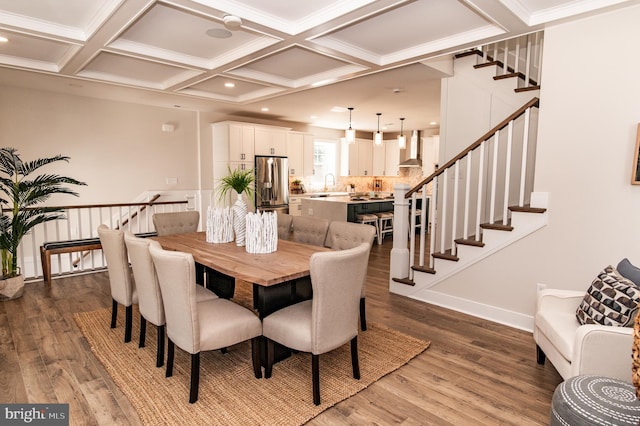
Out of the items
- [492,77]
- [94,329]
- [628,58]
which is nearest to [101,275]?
[94,329]

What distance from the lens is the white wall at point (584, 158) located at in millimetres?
2781

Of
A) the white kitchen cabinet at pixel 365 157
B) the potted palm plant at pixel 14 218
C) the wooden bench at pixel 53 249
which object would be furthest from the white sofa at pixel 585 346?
the white kitchen cabinet at pixel 365 157

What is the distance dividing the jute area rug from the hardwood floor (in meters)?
0.08

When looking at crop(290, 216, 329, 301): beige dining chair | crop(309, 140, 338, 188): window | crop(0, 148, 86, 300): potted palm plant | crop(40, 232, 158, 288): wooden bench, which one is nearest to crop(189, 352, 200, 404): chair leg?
crop(290, 216, 329, 301): beige dining chair

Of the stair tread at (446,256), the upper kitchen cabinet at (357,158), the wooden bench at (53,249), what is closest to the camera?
the stair tread at (446,256)

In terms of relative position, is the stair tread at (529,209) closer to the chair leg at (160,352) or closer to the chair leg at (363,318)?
the chair leg at (363,318)

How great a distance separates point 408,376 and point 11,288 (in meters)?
4.24

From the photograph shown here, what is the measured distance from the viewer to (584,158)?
9.79 ft

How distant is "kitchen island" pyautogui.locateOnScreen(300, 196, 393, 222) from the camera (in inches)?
263

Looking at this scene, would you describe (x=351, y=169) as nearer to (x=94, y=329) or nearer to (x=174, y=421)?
(x=94, y=329)

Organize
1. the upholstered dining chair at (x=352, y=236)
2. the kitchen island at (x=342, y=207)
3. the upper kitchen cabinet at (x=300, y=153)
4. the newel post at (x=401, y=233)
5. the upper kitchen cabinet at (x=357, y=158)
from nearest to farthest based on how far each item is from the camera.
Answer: the upholstered dining chair at (x=352, y=236) < the newel post at (x=401, y=233) < the kitchen island at (x=342, y=207) < the upper kitchen cabinet at (x=300, y=153) < the upper kitchen cabinet at (x=357, y=158)

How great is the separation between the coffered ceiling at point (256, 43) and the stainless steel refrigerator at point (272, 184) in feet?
6.39

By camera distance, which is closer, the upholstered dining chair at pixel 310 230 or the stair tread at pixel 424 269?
the upholstered dining chair at pixel 310 230

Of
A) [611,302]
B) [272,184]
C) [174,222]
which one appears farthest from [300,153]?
[611,302]
